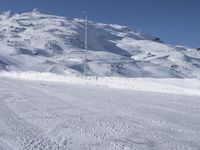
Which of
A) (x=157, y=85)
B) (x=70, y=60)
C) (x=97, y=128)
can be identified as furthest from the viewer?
(x=70, y=60)

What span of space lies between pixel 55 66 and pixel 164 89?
82556mm

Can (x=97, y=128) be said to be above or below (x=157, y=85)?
below

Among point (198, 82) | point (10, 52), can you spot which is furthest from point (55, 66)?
point (198, 82)

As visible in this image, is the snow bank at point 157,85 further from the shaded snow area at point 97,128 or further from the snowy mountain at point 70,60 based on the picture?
the snowy mountain at point 70,60

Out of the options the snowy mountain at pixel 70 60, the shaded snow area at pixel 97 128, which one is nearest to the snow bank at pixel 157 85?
the shaded snow area at pixel 97 128

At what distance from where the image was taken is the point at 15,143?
6371 millimetres

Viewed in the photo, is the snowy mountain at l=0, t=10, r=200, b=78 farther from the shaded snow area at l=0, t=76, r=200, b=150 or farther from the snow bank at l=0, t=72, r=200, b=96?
the shaded snow area at l=0, t=76, r=200, b=150

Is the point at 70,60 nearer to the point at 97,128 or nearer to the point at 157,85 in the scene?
the point at 157,85

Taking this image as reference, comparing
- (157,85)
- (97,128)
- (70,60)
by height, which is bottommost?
(97,128)

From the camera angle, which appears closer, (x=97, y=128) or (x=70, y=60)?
(x=97, y=128)

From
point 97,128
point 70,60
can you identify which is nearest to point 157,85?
point 97,128

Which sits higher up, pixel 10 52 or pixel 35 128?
pixel 10 52

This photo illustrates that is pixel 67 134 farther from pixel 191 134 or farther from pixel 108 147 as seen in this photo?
pixel 191 134

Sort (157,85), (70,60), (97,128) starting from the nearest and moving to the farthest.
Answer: (97,128) < (157,85) < (70,60)
